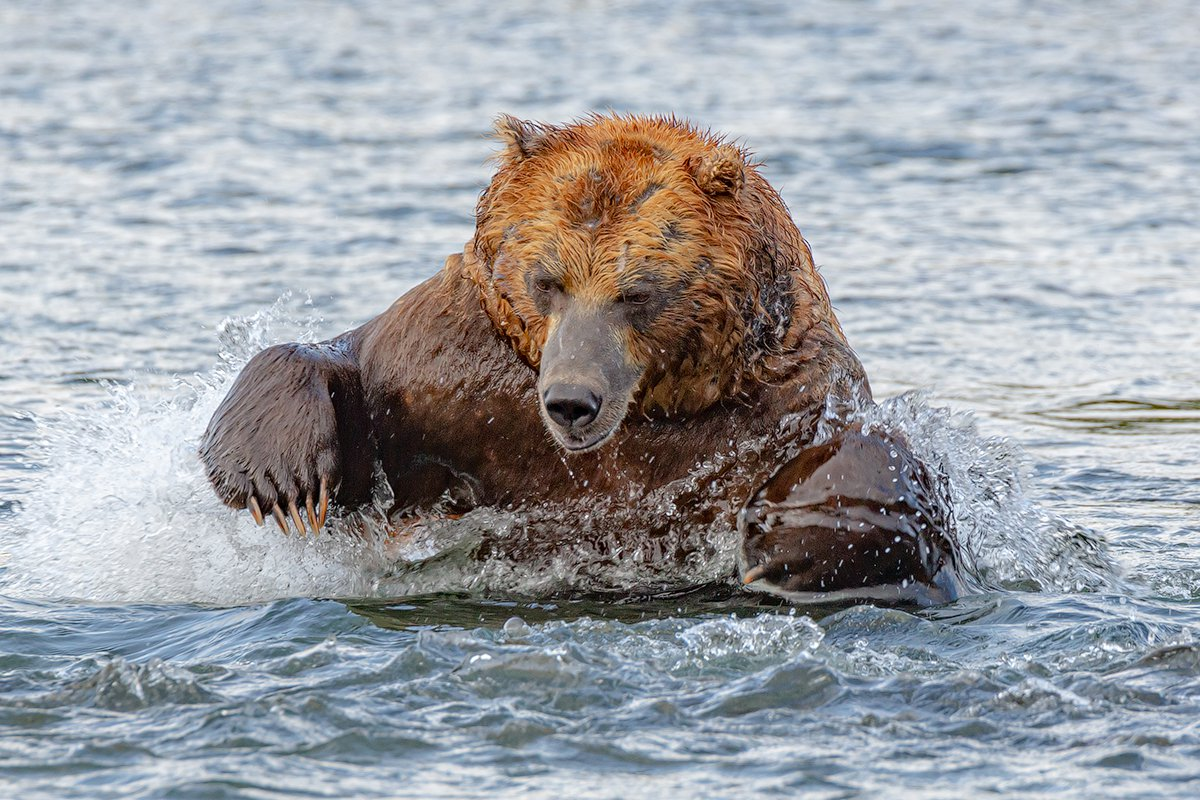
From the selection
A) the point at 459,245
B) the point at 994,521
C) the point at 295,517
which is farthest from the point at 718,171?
the point at 459,245

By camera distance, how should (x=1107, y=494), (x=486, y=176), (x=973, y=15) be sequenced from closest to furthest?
(x=1107, y=494), (x=486, y=176), (x=973, y=15)

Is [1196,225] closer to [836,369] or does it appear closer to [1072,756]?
[836,369]

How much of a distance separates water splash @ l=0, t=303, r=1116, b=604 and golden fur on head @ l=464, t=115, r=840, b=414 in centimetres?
35

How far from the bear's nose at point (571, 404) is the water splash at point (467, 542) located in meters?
0.76

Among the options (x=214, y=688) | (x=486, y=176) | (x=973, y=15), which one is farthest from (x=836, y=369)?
(x=973, y=15)

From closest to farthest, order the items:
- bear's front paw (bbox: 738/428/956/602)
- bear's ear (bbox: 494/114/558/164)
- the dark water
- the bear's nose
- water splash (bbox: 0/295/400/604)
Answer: the dark water, the bear's nose, bear's ear (bbox: 494/114/558/164), bear's front paw (bbox: 738/428/956/602), water splash (bbox: 0/295/400/604)

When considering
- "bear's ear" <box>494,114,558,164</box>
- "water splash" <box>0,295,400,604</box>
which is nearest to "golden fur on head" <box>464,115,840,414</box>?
"bear's ear" <box>494,114,558,164</box>

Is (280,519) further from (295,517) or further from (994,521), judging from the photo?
(994,521)

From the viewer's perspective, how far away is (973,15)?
19859 millimetres

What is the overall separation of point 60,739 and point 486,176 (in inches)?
380

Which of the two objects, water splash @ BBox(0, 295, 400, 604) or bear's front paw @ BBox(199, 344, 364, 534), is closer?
bear's front paw @ BBox(199, 344, 364, 534)

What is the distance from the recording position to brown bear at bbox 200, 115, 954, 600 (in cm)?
550

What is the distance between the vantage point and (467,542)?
6219mm

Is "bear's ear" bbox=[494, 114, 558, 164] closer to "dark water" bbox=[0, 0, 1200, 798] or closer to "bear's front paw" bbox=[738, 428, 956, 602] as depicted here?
"bear's front paw" bbox=[738, 428, 956, 602]
